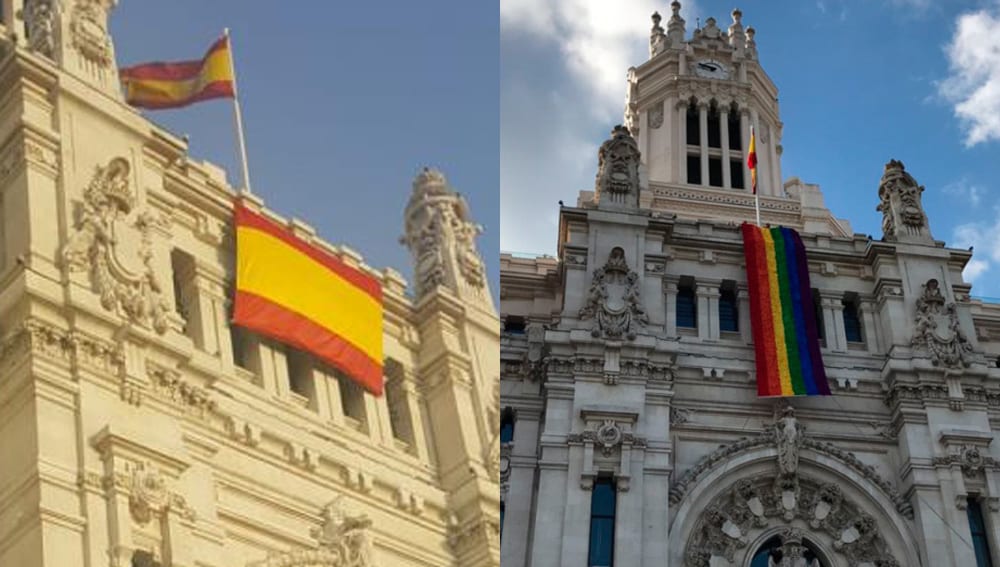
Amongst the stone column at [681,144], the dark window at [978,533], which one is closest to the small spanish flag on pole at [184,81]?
the dark window at [978,533]

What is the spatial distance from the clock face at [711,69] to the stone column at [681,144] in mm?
2232

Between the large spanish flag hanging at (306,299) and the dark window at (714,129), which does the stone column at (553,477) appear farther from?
the dark window at (714,129)

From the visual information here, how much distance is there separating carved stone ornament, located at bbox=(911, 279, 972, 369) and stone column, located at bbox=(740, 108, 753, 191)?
16953 mm

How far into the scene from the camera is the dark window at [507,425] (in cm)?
3131

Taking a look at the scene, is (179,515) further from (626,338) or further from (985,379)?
(985,379)

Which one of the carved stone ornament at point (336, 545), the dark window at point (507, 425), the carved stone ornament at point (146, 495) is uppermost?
the dark window at point (507, 425)

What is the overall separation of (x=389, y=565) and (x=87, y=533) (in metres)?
7.97

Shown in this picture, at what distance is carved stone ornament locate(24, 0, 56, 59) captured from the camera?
95.1ft

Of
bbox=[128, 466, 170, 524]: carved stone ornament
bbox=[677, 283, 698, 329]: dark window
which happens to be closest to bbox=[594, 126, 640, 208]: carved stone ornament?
bbox=[677, 283, 698, 329]: dark window

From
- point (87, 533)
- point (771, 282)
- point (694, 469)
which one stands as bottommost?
point (87, 533)

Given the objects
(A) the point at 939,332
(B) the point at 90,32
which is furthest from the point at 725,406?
(B) the point at 90,32

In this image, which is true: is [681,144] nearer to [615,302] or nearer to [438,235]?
[438,235]

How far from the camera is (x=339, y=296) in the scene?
3219 cm

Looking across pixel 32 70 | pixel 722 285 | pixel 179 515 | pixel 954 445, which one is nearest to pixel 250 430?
pixel 179 515
